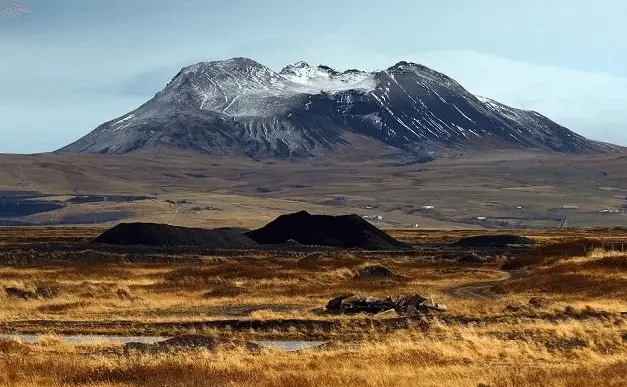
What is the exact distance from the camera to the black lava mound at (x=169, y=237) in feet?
360

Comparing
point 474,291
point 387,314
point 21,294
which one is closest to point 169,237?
point 474,291

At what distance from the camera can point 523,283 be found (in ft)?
184

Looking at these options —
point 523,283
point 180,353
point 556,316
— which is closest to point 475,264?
point 523,283

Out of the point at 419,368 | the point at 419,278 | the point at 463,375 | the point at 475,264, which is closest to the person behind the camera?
the point at 463,375

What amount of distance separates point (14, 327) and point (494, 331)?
17575 mm

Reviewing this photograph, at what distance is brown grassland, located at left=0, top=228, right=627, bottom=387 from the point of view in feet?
73.3

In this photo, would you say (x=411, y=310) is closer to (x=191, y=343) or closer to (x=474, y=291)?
(x=191, y=343)

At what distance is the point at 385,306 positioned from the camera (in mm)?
42656

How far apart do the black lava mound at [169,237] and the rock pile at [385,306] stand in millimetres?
65206

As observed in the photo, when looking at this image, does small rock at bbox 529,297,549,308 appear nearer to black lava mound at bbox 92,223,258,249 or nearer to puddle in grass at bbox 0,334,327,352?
puddle in grass at bbox 0,334,327,352

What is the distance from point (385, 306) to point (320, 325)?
697 centimetres

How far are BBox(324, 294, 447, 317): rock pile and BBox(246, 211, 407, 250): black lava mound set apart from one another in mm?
68530

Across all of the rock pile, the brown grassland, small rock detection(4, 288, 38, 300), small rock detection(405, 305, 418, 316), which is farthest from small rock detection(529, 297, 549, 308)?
small rock detection(4, 288, 38, 300)

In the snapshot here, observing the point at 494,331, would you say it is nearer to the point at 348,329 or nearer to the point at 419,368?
the point at 348,329
